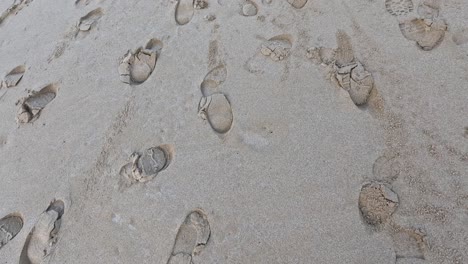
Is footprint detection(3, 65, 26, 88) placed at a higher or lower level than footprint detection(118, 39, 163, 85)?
lower

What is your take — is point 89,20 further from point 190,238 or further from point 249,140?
point 190,238

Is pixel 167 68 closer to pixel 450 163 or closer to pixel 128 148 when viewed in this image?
pixel 128 148

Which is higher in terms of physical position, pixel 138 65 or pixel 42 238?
pixel 138 65

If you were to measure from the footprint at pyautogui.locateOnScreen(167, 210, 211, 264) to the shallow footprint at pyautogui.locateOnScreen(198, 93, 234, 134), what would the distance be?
1.66 feet

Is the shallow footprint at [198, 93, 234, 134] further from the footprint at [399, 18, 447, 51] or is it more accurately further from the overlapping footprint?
the footprint at [399, 18, 447, 51]

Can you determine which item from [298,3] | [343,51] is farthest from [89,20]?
[343,51]

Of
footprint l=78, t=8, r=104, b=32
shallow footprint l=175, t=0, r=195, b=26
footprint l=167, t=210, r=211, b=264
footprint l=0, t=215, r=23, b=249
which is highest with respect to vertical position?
shallow footprint l=175, t=0, r=195, b=26

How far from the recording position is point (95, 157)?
2092 mm

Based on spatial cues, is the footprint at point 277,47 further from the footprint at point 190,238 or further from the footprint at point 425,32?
the footprint at point 190,238

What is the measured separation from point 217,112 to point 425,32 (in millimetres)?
1321

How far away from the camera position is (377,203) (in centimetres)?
167

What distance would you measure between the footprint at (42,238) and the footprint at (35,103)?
0.76m

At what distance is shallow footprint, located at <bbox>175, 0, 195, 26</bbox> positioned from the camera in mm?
2533

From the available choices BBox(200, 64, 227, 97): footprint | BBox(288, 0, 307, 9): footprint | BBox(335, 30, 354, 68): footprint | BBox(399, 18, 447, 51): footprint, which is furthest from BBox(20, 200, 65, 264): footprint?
BBox(399, 18, 447, 51): footprint
